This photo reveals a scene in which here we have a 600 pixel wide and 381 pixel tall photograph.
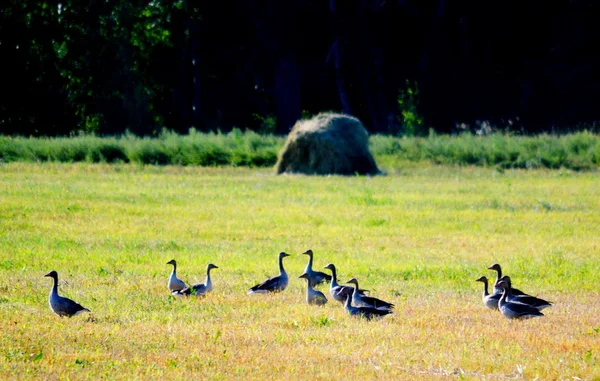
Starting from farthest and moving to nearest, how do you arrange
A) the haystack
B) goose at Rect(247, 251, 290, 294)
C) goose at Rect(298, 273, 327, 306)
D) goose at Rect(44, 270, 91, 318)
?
the haystack → goose at Rect(247, 251, 290, 294) → goose at Rect(298, 273, 327, 306) → goose at Rect(44, 270, 91, 318)

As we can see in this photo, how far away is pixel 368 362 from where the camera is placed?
→ 10.5 metres

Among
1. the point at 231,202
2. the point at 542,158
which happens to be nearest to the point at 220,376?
the point at 231,202

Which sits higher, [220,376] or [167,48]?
[167,48]

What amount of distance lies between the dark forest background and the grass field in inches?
1112

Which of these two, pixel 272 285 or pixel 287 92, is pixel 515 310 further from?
pixel 287 92

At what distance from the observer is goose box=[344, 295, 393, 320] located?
41.2 ft

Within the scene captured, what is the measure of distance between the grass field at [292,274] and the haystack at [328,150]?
5407 millimetres

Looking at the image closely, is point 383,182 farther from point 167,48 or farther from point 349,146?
point 167,48

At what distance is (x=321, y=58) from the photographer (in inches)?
2562

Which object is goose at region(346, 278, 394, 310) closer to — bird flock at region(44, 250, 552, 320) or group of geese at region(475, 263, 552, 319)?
bird flock at region(44, 250, 552, 320)

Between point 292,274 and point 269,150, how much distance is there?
27297mm

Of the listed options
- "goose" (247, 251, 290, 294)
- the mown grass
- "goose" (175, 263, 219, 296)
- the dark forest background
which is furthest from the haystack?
"goose" (175, 263, 219, 296)

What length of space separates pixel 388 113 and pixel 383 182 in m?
29.6

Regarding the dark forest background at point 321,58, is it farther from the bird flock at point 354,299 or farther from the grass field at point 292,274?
the bird flock at point 354,299
